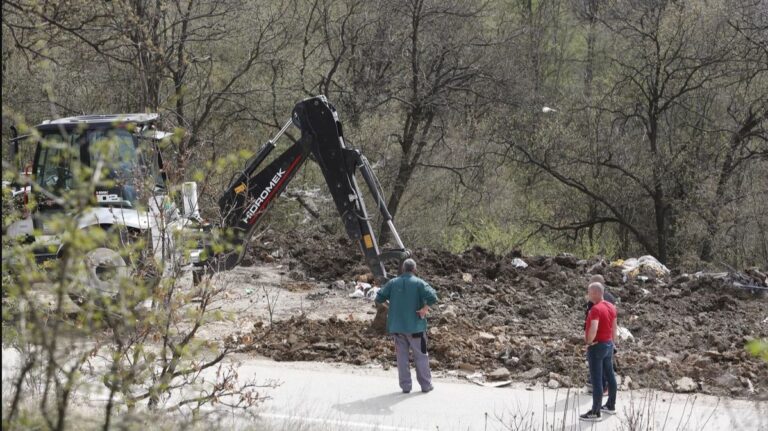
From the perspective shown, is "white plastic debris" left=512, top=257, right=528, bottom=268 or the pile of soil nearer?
the pile of soil

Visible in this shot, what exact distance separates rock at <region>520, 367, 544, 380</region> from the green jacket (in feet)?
5.84

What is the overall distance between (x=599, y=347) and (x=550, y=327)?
4.87 metres

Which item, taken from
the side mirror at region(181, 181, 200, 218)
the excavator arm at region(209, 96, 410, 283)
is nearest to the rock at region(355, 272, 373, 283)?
the excavator arm at region(209, 96, 410, 283)

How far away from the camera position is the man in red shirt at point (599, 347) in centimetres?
1029

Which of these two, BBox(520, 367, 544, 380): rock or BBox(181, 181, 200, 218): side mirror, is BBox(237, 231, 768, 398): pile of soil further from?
BBox(181, 181, 200, 218): side mirror

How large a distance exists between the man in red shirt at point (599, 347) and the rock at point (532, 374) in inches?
68.8

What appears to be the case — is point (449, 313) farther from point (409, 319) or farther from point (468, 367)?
point (409, 319)

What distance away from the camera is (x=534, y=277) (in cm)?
1930

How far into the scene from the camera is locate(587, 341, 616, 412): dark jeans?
10289mm

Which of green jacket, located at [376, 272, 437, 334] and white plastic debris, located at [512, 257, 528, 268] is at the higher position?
white plastic debris, located at [512, 257, 528, 268]

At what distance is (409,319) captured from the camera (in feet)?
37.5

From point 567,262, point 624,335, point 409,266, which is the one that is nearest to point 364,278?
point 567,262

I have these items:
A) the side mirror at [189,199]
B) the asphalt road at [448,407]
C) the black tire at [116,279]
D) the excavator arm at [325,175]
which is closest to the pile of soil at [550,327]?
the asphalt road at [448,407]

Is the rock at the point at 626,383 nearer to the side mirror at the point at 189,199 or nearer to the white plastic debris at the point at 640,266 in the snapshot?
the side mirror at the point at 189,199
